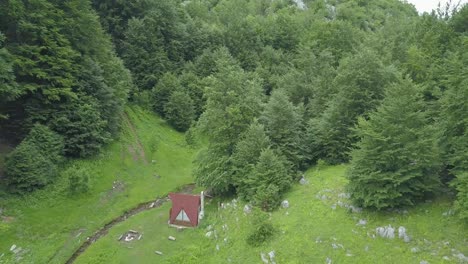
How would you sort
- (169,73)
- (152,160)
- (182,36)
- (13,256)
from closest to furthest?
1. (13,256)
2. (152,160)
3. (169,73)
4. (182,36)

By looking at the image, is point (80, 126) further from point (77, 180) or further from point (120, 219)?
point (120, 219)

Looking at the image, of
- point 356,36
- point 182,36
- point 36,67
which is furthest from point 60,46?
point 356,36

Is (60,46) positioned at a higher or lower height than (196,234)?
higher

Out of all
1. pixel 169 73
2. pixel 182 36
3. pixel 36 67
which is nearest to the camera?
pixel 36 67

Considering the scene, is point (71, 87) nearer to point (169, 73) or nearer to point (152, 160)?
point (152, 160)

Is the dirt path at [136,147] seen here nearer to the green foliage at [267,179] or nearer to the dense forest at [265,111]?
the dense forest at [265,111]

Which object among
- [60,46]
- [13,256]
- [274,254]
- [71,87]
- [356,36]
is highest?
[356,36]

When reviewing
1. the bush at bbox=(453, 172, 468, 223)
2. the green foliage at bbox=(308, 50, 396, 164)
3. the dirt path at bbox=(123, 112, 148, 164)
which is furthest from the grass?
the dirt path at bbox=(123, 112, 148, 164)
